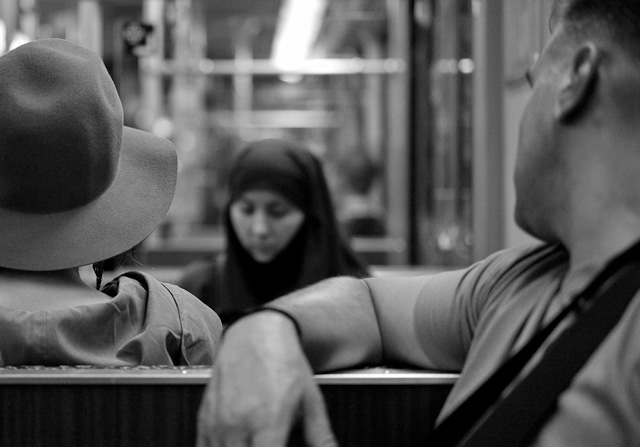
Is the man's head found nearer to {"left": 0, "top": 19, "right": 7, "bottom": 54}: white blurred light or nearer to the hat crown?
the hat crown

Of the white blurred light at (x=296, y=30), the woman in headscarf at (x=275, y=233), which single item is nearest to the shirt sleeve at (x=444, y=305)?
the woman in headscarf at (x=275, y=233)

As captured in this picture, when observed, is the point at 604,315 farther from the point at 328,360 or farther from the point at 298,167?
the point at 298,167

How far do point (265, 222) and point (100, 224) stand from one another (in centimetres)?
199

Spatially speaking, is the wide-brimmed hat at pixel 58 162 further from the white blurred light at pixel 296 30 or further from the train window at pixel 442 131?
the white blurred light at pixel 296 30

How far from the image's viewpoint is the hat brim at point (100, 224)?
4.09 feet

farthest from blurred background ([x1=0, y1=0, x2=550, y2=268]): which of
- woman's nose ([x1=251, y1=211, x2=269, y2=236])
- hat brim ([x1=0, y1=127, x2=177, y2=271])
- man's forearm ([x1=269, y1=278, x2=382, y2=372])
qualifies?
man's forearm ([x1=269, y1=278, x2=382, y2=372])

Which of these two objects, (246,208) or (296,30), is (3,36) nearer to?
(246,208)

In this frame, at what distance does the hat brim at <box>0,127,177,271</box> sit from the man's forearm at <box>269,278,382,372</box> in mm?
294

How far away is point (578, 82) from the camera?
3.06 feet

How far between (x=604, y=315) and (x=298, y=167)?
2.53 m

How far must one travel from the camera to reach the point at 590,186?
0.93 metres

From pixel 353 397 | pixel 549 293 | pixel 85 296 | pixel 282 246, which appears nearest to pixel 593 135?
pixel 549 293

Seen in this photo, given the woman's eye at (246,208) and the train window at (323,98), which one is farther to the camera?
the train window at (323,98)

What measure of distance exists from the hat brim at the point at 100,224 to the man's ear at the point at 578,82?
24.7 inches
